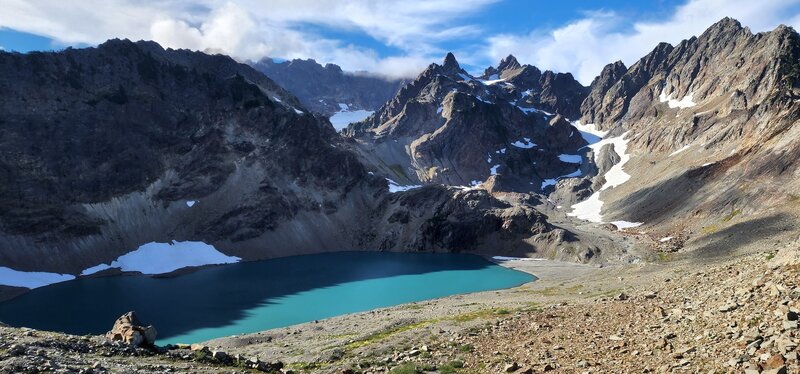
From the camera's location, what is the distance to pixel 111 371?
63.6 ft

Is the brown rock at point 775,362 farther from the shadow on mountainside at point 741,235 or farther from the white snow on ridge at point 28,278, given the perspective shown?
the white snow on ridge at point 28,278

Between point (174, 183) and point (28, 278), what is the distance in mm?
53964

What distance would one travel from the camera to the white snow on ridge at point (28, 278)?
115438 mm

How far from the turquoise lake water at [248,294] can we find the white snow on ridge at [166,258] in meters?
6.54

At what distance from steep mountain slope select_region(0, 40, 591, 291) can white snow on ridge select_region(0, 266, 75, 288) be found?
7.90 feet

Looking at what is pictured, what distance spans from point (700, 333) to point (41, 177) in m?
169

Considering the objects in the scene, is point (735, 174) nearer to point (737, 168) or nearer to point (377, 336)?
point (737, 168)

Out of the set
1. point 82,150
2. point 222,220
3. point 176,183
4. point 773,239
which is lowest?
point 773,239

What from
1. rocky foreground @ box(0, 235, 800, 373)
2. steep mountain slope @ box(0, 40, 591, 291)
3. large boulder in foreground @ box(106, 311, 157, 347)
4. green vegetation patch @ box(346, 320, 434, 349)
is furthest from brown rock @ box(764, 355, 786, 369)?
steep mountain slope @ box(0, 40, 591, 291)

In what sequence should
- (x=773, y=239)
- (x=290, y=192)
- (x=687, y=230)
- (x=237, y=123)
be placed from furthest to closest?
(x=237, y=123)
(x=290, y=192)
(x=687, y=230)
(x=773, y=239)

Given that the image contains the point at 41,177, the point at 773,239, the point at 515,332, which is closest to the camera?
the point at 515,332

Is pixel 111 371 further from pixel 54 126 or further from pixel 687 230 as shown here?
pixel 54 126

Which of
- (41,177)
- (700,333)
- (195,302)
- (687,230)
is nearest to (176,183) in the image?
(41,177)

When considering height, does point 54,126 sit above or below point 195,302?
above
